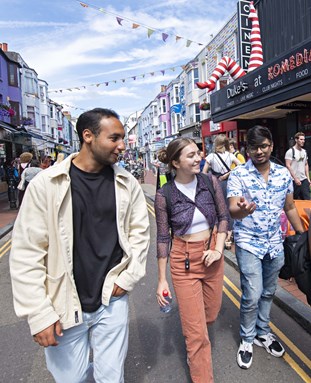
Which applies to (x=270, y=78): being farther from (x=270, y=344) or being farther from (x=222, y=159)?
(x=270, y=344)

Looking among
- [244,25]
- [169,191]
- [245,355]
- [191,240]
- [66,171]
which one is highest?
[244,25]

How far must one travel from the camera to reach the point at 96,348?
181 centimetres

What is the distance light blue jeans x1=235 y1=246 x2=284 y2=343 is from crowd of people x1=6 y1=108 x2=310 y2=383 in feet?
0.04

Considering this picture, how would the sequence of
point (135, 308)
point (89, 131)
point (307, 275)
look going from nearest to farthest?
point (89, 131)
point (307, 275)
point (135, 308)

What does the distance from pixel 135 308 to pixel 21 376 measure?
4.84ft

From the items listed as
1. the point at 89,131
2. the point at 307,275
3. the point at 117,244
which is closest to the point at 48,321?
the point at 117,244

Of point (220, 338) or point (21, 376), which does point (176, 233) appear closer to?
point (220, 338)

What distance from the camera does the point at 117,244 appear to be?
186 cm

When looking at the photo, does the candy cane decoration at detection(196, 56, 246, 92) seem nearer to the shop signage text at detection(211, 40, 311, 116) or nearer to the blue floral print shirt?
the shop signage text at detection(211, 40, 311, 116)

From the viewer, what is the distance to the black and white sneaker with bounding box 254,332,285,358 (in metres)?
2.69

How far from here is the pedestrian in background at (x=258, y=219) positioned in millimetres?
2486

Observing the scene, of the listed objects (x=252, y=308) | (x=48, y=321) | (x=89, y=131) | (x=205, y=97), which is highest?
(x=205, y=97)

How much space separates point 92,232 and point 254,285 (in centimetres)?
149

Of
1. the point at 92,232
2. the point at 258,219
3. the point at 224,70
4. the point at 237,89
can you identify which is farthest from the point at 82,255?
the point at 224,70
